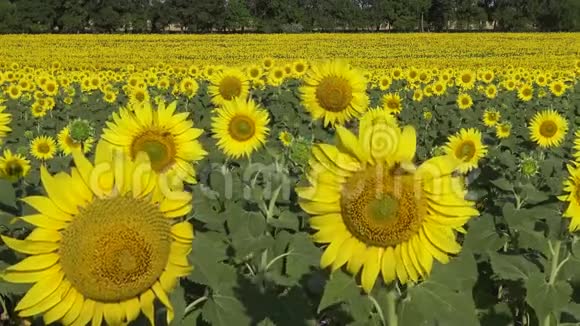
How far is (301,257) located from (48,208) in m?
1.53

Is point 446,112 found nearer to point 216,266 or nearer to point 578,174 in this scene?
point 578,174

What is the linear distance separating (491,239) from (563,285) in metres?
0.68

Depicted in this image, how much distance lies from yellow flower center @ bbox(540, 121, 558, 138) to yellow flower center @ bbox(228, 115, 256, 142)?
12.4 ft

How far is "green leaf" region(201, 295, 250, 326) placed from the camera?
231 cm

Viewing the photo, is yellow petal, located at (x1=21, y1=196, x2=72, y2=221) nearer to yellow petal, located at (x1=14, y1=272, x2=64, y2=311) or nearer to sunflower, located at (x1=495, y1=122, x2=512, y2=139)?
yellow petal, located at (x1=14, y1=272, x2=64, y2=311)

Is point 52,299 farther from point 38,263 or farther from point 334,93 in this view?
point 334,93

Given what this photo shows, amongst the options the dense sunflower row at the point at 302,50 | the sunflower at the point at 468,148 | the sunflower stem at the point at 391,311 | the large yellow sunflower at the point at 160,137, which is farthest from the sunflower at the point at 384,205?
the dense sunflower row at the point at 302,50

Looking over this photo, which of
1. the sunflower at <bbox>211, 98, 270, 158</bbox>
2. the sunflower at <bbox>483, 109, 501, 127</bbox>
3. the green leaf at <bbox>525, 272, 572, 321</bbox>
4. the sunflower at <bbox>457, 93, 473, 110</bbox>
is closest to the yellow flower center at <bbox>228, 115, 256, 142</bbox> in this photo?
the sunflower at <bbox>211, 98, 270, 158</bbox>

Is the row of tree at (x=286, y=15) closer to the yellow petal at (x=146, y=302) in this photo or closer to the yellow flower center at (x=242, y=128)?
the yellow flower center at (x=242, y=128)

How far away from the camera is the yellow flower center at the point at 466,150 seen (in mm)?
6309

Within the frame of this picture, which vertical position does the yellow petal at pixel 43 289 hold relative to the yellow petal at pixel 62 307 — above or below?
above

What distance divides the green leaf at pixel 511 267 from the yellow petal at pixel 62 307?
6.20 feet

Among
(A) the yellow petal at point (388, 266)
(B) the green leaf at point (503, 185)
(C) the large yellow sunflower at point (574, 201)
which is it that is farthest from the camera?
(B) the green leaf at point (503, 185)

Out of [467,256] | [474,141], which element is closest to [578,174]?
[467,256]
